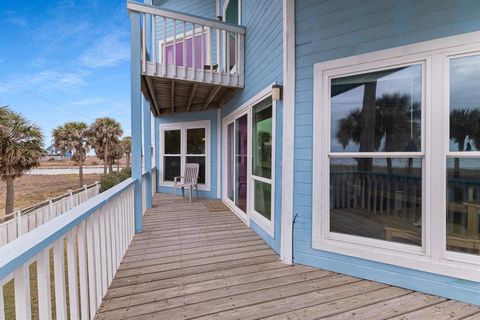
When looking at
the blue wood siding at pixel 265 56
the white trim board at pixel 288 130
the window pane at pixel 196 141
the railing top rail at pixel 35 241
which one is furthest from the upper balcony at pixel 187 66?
the railing top rail at pixel 35 241

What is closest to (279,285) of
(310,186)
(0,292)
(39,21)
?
(310,186)

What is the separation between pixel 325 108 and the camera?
2.61m

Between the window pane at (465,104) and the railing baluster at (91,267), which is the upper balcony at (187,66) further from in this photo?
the window pane at (465,104)

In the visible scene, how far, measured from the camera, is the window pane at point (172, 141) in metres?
7.32

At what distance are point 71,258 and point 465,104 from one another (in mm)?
3085

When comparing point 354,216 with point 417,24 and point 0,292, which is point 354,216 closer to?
point 417,24

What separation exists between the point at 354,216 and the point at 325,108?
3.73ft

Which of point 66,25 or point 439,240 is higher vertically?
point 66,25

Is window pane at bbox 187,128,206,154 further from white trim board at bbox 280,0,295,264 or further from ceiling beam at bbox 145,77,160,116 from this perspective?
white trim board at bbox 280,0,295,264

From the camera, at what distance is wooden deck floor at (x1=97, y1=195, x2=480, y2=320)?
1918 mm

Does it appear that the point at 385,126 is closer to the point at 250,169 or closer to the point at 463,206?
the point at 463,206

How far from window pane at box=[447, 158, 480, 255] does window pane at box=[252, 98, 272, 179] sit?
1.86m

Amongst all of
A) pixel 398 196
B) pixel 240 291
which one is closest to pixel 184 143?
pixel 240 291

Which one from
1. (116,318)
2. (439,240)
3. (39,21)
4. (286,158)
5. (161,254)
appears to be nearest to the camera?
(116,318)
